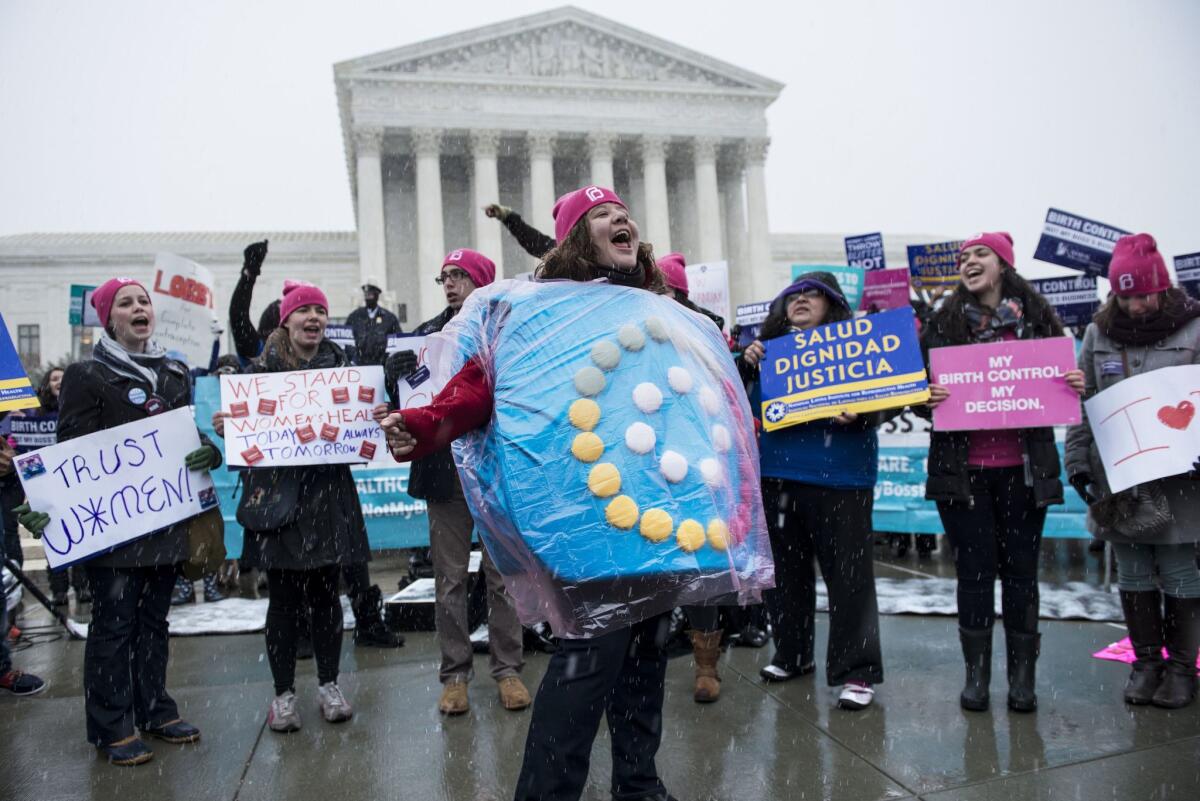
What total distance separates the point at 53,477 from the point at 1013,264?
4.24 meters

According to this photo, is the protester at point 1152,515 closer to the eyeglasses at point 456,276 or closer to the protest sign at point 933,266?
the eyeglasses at point 456,276

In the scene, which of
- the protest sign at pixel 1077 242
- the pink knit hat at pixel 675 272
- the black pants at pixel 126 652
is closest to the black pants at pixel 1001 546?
the pink knit hat at pixel 675 272

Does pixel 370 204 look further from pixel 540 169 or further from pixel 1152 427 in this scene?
pixel 1152 427

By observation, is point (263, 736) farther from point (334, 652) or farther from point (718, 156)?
point (718, 156)

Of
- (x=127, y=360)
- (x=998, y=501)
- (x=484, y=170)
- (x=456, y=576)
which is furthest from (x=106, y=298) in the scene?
(x=484, y=170)

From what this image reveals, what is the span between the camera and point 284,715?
3588mm

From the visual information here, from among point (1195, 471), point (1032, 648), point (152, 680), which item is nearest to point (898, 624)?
point (1032, 648)

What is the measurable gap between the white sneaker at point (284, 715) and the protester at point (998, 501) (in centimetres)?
290

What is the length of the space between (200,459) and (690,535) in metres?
2.52

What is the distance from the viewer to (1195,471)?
11.6 ft

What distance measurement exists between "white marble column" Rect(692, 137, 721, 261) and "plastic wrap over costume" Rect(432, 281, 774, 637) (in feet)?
127

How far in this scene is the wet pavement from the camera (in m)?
2.90

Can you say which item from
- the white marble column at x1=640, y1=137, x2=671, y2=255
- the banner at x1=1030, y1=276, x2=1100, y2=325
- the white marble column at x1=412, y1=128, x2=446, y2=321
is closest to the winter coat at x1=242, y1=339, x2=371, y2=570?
the banner at x1=1030, y1=276, x2=1100, y2=325

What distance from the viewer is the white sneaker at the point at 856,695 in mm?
3604
